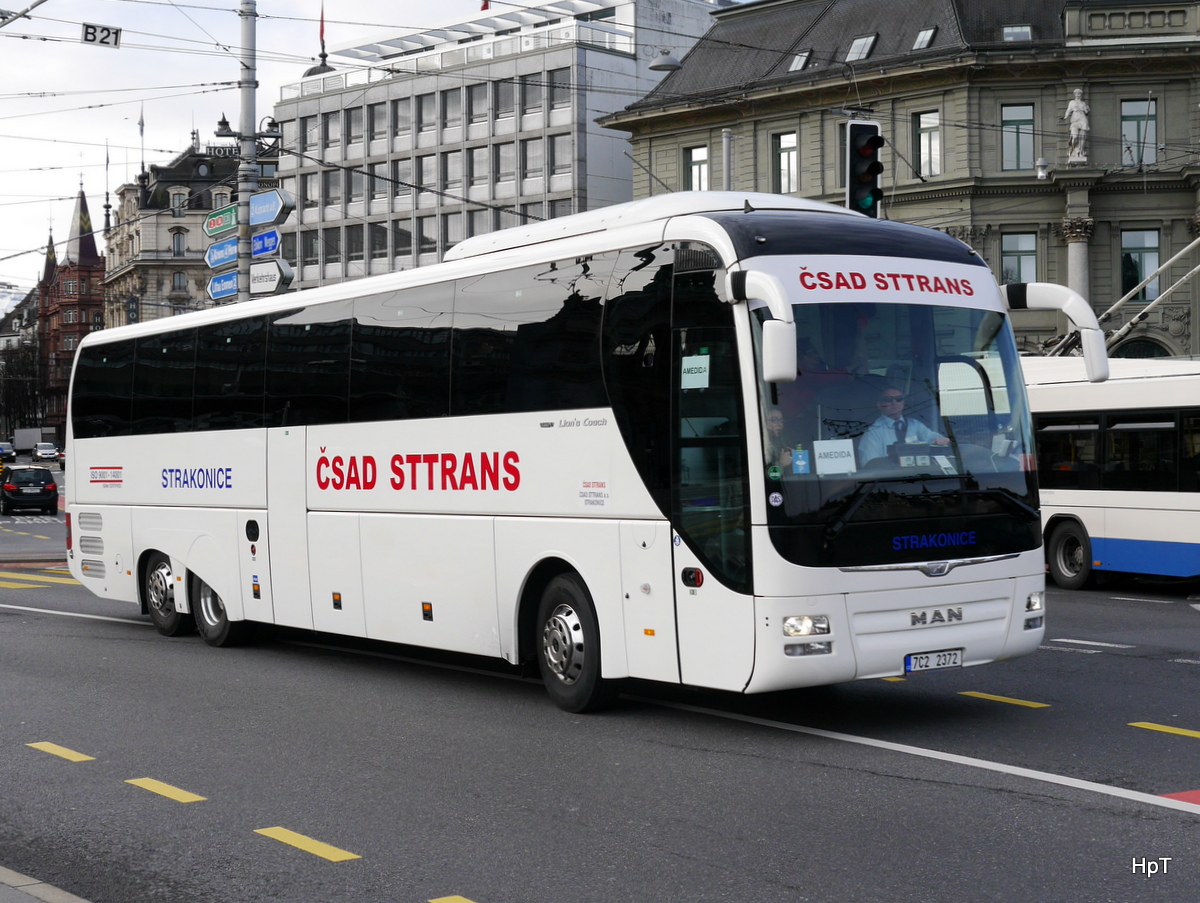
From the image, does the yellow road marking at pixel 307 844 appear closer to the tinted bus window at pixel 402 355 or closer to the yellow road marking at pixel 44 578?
the tinted bus window at pixel 402 355

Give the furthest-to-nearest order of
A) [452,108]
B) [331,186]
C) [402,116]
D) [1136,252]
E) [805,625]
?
1. [331,186]
2. [402,116]
3. [452,108]
4. [1136,252]
5. [805,625]

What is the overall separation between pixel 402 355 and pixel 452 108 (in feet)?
213

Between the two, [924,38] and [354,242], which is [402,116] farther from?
[924,38]

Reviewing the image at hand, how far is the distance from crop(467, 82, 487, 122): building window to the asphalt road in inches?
2496

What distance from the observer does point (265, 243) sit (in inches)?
930

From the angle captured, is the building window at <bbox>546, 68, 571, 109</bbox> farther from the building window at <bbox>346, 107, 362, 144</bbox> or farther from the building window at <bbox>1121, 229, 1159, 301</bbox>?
the building window at <bbox>1121, 229, 1159, 301</bbox>

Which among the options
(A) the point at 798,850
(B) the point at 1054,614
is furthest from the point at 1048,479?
(A) the point at 798,850

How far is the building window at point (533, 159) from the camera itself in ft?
233

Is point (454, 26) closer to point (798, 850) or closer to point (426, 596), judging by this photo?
A: point (426, 596)

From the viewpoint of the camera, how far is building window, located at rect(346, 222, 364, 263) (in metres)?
79.4

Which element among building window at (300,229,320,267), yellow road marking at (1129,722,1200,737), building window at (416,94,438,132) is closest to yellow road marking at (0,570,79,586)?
yellow road marking at (1129,722,1200,737)

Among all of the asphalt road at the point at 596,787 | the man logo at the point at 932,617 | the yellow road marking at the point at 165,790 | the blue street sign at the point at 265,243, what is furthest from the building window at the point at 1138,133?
the yellow road marking at the point at 165,790

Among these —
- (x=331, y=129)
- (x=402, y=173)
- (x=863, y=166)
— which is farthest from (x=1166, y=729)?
(x=331, y=129)

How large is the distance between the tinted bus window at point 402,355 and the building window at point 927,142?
40.9 metres
